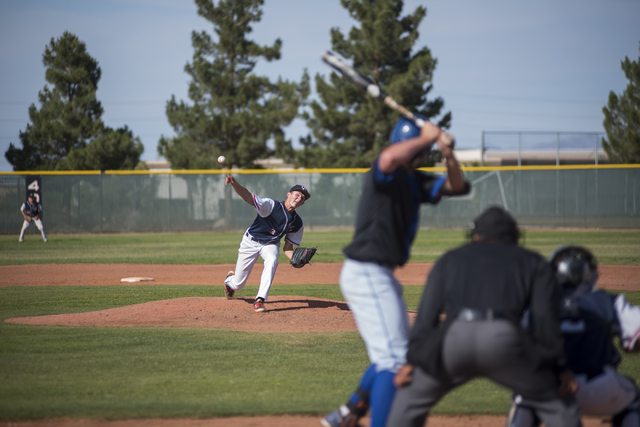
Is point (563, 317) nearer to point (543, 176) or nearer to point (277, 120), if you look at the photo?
point (543, 176)

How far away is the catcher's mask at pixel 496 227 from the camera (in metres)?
2.83

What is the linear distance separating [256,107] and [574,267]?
95.4 ft

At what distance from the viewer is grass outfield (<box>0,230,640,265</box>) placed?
1636 centimetres

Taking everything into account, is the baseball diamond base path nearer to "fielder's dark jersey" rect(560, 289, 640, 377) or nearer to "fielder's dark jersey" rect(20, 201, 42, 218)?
"fielder's dark jersey" rect(560, 289, 640, 377)

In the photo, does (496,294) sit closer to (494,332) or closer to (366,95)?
(494,332)

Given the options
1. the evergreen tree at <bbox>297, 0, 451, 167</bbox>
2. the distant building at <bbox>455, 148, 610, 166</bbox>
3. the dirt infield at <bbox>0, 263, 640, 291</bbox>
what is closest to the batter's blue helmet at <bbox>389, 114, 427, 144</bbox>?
the dirt infield at <bbox>0, 263, 640, 291</bbox>

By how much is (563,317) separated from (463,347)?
65 centimetres

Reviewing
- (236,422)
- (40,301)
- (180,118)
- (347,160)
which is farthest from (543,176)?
(236,422)

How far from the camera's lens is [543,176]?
25859 mm

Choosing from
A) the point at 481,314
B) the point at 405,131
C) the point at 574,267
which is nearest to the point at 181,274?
the point at 405,131

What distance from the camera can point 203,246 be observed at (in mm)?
20766

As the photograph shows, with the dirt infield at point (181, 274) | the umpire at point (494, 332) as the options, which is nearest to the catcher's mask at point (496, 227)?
the umpire at point (494, 332)

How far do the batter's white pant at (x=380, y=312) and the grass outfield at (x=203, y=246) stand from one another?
11281mm

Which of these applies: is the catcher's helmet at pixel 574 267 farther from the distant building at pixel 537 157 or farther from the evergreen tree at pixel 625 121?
the distant building at pixel 537 157
